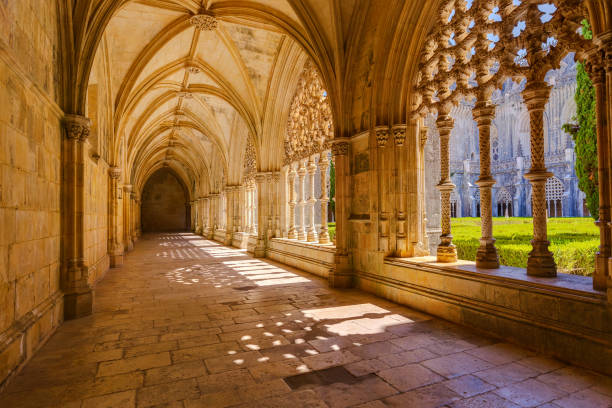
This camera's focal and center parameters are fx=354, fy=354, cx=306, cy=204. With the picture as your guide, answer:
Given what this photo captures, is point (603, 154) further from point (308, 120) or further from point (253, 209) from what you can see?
point (253, 209)

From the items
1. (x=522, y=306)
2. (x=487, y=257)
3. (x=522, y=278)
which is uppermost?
(x=487, y=257)

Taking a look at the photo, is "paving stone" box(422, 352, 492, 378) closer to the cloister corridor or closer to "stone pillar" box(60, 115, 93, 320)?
the cloister corridor

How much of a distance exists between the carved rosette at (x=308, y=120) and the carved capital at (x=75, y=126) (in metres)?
4.39

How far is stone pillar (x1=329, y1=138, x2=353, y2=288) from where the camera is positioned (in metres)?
5.82

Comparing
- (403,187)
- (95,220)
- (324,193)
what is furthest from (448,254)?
→ (95,220)

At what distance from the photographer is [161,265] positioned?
8758mm

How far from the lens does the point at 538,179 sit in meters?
3.35

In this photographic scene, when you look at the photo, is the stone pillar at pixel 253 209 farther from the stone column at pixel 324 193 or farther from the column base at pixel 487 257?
the column base at pixel 487 257

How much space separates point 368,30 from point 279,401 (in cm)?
527

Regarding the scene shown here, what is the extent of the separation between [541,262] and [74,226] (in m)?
5.06

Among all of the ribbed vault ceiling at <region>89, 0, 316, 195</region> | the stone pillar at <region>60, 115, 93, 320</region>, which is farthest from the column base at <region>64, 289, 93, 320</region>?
the ribbed vault ceiling at <region>89, 0, 316, 195</region>

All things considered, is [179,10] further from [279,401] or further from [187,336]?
[279,401]

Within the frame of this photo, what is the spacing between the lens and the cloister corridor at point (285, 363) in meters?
2.22

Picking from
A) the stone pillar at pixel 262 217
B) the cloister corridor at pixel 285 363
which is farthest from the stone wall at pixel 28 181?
the stone pillar at pixel 262 217
